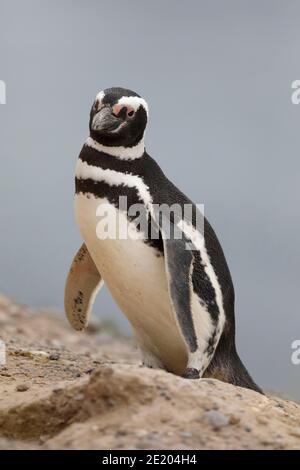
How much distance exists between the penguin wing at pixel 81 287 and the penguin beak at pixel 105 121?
0.88m

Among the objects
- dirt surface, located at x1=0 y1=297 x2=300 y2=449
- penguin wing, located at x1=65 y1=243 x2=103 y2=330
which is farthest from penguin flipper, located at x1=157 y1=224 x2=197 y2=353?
penguin wing, located at x1=65 y1=243 x2=103 y2=330

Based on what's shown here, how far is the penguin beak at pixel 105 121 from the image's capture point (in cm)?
482

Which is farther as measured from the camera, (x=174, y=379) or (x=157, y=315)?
(x=157, y=315)

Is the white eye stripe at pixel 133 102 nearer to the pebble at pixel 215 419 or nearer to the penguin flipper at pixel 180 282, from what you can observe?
the penguin flipper at pixel 180 282

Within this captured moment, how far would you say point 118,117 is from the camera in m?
4.91

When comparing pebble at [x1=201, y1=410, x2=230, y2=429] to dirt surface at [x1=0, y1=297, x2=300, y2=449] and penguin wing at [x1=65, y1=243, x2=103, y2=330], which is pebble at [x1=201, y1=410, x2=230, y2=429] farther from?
penguin wing at [x1=65, y1=243, x2=103, y2=330]

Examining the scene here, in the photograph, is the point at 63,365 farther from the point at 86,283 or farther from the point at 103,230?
the point at 103,230

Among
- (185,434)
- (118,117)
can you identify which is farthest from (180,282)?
(185,434)

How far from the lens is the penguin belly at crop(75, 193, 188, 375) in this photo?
15.8ft

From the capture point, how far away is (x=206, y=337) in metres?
4.92

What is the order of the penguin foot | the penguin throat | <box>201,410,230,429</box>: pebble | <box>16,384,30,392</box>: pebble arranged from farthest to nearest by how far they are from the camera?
1. the penguin throat
2. the penguin foot
3. <box>16,384,30,392</box>: pebble
4. <box>201,410,230,429</box>: pebble

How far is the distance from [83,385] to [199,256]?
50.7 inches
